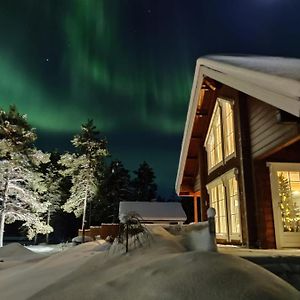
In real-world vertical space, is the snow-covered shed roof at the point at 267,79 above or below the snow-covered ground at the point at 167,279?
above

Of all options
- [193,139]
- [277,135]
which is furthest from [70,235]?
[277,135]

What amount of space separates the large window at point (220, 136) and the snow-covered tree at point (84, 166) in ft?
63.5

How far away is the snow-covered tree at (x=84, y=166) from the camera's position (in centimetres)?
3033

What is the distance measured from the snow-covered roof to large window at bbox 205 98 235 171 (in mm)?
5798

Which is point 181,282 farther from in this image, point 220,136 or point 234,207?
point 220,136

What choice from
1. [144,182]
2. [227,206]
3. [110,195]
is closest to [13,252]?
[227,206]

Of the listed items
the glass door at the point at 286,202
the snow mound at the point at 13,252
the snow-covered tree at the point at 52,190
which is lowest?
the snow mound at the point at 13,252

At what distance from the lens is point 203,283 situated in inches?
134

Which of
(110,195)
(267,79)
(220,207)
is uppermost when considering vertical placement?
(110,195)

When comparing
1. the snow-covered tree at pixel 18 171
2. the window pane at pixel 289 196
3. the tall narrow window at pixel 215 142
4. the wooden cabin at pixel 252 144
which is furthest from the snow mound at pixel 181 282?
the snow-covered tree at pixel 18 171

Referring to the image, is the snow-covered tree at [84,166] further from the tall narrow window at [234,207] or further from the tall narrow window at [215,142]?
the tall narrow window at [234,207]

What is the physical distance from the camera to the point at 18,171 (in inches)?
859

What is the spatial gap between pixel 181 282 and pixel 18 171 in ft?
66.2

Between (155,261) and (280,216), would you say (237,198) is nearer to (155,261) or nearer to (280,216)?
(280,216)
